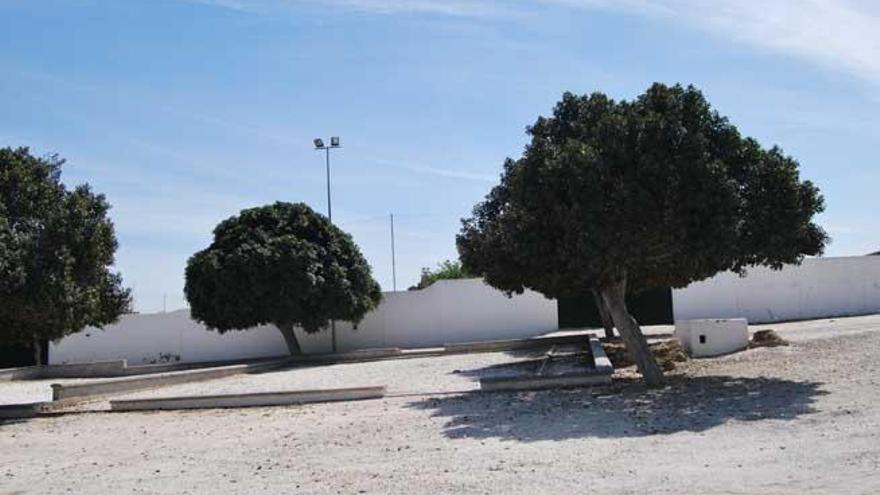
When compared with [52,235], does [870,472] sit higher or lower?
lower

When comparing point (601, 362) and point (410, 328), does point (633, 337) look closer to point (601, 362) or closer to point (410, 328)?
point (601, 362)

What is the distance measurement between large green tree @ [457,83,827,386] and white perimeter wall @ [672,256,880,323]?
1962cm

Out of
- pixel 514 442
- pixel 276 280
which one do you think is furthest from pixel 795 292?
pixel 514 442

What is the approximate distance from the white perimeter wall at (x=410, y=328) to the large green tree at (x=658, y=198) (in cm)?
1961

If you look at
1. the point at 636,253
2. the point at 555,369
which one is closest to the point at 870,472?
the point at 636,253

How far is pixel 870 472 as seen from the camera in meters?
8.16

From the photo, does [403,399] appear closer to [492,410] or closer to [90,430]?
[492,410]

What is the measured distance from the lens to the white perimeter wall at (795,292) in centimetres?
3378

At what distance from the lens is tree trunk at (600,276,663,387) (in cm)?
1547

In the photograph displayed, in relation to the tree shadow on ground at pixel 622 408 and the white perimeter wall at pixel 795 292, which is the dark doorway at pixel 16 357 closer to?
the white perimeter wall at pixel 795 292

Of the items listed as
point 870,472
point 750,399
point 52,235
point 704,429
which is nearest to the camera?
point 870,472

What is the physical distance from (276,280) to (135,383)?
8.79 m

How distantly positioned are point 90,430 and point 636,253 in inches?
372

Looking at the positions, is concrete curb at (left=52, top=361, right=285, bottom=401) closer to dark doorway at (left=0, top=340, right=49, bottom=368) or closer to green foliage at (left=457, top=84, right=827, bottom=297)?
green foliage at (left=457, top=84, right=827, bottom=297)
